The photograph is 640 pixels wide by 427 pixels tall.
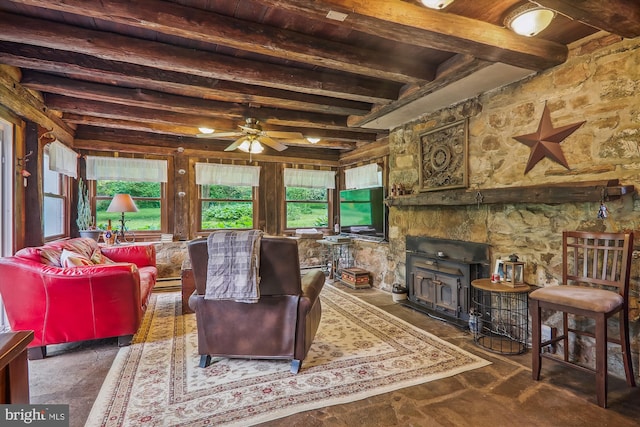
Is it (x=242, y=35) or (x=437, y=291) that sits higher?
(x=242, y=35)

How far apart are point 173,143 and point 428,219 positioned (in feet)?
14.4

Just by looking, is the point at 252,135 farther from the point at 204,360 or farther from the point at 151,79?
the point at 204,360

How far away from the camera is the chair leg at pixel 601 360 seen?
6.49 feet

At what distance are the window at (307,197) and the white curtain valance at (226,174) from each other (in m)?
0.66

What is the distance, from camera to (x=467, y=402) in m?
2.04

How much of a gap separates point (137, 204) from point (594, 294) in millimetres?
5998

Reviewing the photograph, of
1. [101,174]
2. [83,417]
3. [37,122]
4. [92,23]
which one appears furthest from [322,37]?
[101,174]

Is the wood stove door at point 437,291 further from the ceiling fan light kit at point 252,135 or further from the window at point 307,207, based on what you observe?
the window at point 307,207

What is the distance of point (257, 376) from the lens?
237 centimetres

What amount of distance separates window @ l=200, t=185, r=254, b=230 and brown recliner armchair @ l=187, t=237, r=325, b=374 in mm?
3607

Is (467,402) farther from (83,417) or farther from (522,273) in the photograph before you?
(83,417)

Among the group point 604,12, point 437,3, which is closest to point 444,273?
point 604,12

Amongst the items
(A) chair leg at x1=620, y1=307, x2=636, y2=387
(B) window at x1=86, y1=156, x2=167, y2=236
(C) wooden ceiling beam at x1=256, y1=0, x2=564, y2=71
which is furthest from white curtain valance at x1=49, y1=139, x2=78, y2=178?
(A) chair leg at x1=620, y1=307, x2=636, y2=387

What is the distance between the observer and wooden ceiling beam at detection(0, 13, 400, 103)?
231 centimetres
